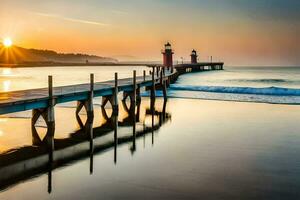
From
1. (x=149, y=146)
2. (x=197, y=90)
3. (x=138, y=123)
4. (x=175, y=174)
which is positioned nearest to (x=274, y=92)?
(x=197, y=90)

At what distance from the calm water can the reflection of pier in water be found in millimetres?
33

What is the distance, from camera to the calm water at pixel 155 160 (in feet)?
33.8

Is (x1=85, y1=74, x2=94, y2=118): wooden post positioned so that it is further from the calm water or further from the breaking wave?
the breaking wave

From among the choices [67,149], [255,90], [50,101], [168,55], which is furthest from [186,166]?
[168,55]

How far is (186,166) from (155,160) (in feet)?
4.11

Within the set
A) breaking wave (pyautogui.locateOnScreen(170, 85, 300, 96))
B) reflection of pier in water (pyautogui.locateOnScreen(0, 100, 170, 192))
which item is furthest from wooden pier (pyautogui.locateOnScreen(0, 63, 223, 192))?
breaking wave (pyautogui.locateOnScreen(170, 85, 300, 96))

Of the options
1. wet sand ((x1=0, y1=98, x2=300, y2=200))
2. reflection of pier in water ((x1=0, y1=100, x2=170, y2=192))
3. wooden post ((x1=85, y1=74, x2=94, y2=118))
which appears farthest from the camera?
wooden post ((x1=85, y1=74, x2=94, y2=118))

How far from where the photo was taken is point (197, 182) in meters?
10.9

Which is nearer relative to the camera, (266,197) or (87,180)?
(266,197)

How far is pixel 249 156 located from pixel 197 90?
33844 mm

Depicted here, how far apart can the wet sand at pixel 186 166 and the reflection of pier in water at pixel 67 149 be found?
0.41 metres

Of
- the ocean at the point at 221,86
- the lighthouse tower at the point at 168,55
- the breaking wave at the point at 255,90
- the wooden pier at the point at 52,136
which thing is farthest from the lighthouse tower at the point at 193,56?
the wooden pier at the point at 52,136

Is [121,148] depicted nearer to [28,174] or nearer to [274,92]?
[28,174]

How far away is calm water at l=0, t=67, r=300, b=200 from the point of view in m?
10.3
